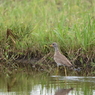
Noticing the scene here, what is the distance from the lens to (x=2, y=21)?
36.8 feet

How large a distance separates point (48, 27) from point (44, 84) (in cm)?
376

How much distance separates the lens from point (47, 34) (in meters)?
10.8

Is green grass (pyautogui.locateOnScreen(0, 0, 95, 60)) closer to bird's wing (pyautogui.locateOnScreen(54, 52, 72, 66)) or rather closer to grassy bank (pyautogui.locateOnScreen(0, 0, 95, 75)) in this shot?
grassy bank (pyautogui.locateOnScreen(0, 0, 95, 75))

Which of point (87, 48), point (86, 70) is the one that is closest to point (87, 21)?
point (87, 48)

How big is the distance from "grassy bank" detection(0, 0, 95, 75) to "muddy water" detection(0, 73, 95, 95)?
54.6 inches

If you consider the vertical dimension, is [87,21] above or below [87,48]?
above

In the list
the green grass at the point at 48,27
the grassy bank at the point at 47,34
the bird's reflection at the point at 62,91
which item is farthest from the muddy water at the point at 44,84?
the green grass at the point at 48,27

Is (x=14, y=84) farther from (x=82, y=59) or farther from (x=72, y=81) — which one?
(x=82, y=59)

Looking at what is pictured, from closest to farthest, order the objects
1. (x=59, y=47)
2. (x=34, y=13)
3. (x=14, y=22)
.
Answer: (x=59, y=47), (x=14, y=22), (x=34, y=13)

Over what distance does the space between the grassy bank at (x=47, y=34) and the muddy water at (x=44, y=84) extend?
1.39 meters

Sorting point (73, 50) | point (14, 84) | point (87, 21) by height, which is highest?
point (87, 21)

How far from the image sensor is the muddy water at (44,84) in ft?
23.5

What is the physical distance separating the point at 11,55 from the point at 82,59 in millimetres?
1942

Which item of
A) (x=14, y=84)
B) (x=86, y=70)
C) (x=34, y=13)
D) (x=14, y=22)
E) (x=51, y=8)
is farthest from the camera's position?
(x=51, y=8)
